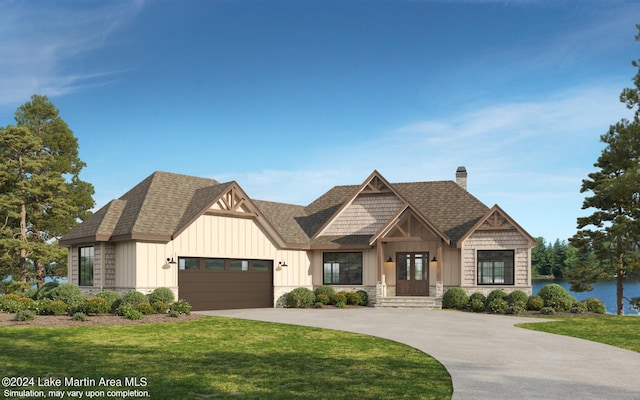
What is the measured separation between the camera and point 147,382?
9.79 m

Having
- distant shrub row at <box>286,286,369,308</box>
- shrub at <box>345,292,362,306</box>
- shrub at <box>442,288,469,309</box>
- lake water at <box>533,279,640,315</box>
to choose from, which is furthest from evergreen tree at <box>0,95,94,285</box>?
lake water at <box>533,279,640,315</box>

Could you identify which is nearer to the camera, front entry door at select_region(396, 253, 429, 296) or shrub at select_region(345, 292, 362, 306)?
shrub at select_region(345, 292, 362, 306)

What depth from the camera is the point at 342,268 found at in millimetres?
32125

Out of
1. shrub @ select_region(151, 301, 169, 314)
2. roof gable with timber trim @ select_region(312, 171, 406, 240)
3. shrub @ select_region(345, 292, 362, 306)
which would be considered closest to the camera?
shrub @ select_region(151, 301, 169, 314)

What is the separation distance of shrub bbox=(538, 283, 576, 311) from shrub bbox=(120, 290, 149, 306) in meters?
17.2

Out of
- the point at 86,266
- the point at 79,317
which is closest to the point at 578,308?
the point at 79,317

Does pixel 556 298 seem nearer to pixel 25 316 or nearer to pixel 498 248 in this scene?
pixel 498 248

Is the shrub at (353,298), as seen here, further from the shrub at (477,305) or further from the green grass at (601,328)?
the green grass at (601,328)

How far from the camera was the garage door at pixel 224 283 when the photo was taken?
2630 cm

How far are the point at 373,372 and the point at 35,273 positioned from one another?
35.8 meters

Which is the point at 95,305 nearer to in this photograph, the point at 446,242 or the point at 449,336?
the point at 449,336

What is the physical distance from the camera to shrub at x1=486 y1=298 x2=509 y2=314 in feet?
87.1

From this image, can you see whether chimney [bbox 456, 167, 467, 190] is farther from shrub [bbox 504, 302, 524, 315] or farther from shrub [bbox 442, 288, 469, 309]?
shrub [bbox 504, 302, 524, 315]

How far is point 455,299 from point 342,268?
21.1 ft
